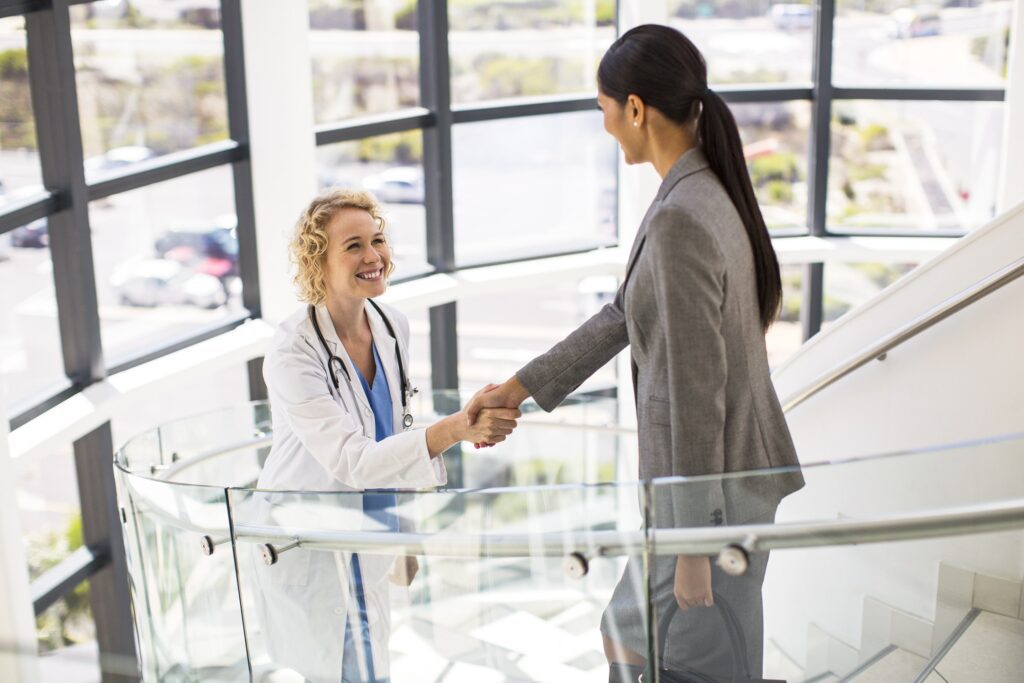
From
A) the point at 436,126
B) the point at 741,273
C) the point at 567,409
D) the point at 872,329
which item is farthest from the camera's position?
the point at 436,126

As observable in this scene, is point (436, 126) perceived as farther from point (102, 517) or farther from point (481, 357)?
point (102, 517)

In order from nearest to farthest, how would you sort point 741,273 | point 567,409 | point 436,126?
1. point 741,273
2. point 567,409
3. point 436,126

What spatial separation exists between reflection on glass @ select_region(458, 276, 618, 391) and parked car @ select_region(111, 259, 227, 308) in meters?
2.08

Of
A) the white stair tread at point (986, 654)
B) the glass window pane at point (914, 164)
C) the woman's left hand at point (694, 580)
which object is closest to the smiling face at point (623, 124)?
the woman's left hand at point (694, 580)

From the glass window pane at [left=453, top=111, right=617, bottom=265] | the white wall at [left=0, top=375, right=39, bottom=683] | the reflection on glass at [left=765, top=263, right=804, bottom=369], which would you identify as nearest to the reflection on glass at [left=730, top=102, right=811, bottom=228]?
the reflection on glass at [left=765, top=263, right=804, bottom=369]

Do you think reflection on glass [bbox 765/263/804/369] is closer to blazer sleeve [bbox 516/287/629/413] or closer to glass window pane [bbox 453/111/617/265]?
glass window pane [bbox 453/111/617/265]

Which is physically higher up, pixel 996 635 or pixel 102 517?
pixel 996 635

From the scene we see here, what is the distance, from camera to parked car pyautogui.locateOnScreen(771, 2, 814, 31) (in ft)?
27.2

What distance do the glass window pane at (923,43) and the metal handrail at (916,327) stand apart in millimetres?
4538

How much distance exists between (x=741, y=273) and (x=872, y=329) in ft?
6.96

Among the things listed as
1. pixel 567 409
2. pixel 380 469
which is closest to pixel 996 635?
pixel 380 469

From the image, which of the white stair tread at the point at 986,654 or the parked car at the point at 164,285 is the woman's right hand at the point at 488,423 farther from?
the parked car at the point at 164,285

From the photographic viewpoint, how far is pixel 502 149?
8141 millimetres

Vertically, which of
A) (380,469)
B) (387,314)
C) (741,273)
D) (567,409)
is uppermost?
(741,273)
